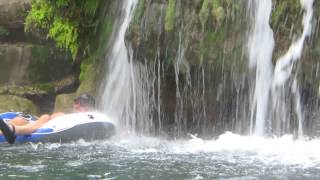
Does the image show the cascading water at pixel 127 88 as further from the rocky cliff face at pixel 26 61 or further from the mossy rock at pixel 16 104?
the rocky cliff face at pixel 26 61

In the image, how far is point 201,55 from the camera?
10.8 meters

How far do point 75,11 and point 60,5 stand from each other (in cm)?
39

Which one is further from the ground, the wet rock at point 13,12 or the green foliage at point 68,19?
the wet rock at point 13,12

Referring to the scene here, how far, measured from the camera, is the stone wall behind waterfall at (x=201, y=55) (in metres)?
10.6

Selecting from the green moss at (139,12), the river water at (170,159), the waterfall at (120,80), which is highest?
the green moss at (139,12)

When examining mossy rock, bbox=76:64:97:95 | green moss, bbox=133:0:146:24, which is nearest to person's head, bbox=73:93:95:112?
mossy rock, bbox=76:64:97:95

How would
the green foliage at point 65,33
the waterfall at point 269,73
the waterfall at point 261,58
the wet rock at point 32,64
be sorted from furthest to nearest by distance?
the wet rock at point 32,64 < the green foliage at point 65,33 < the waterfall at point 261,58 < the waterfall at point 269,73

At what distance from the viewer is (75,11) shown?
1317cm

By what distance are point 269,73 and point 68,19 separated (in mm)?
4883

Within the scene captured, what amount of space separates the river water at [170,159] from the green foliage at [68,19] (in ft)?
11.3

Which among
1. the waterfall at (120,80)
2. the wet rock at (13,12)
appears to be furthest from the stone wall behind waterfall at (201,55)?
the wet rock at (13,12)

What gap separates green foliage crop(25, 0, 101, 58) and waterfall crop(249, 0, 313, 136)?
400 cm

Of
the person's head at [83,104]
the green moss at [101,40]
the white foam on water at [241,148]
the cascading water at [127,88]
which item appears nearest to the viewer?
the white foam on water at [241,148]

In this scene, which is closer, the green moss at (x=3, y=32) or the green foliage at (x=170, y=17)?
the green foliage at (x=170, y=17)
